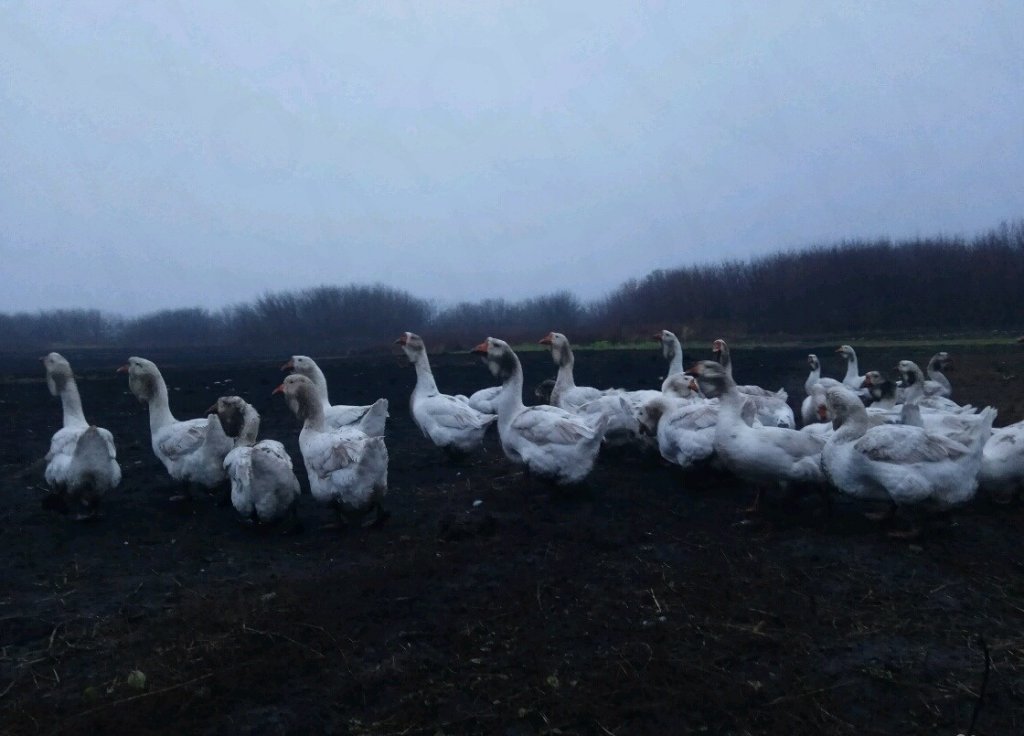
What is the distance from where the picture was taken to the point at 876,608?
5336 millimetres

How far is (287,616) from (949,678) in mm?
3912

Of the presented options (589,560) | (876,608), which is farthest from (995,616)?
(589,560)

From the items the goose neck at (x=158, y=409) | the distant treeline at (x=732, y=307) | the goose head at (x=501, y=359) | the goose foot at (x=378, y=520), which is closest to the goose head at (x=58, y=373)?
the goose neck at (x=158, y=409)

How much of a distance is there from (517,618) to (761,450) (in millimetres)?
3443

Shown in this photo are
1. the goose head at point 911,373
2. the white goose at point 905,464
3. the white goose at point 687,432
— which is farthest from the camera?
the goose head at point 911,373

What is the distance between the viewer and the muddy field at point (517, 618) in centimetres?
407

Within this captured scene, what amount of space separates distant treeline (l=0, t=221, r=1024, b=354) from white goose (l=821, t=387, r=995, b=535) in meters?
29.1

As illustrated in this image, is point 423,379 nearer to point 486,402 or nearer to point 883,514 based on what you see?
point 486,402

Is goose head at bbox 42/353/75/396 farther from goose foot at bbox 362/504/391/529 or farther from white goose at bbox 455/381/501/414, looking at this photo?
white goose at bbox 455/381/501/414

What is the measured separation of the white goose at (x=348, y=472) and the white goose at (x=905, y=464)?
4053 mm

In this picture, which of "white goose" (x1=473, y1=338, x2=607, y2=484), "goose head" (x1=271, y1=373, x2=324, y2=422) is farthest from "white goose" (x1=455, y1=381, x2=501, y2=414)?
"goose head" (x1=271, y1=373, x2=324, y2=422)

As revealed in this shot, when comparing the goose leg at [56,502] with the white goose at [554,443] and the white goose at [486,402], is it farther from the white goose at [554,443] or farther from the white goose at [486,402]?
the white goose at [486,402]

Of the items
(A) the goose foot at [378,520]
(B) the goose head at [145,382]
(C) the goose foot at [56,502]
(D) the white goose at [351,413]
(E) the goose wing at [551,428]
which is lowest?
(A) the goose foot at [378,520]

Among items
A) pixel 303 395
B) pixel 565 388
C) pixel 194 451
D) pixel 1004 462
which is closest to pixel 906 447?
pixel 1004 462
